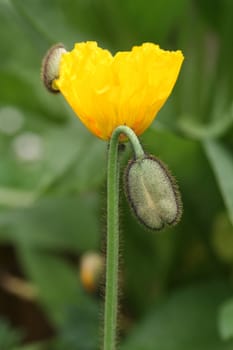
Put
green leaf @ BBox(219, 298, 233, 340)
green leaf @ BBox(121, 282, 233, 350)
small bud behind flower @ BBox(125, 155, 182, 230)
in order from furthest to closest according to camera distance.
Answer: green leaf @ BBox(121, 282, 233, 350), green leaf @ BBox(219, 298, 233, 340), small bud behind flower @ BBox(125, 155, 182, 230)

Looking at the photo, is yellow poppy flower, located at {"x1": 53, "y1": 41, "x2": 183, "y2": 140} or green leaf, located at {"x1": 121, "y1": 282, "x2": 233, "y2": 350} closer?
yellow poppy flower, located at {"x1": 53, "y1": 41, "x2": 183, "y2": 140}

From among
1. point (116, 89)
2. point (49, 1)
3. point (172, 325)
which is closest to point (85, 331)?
point (172, 325)

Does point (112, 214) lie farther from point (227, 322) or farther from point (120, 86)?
point (227, 322)

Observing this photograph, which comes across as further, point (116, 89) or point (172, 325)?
point (172, 325)

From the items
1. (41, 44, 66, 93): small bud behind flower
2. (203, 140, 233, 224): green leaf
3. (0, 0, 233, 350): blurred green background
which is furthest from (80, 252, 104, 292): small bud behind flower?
(41, 44, 66, 93): small bud behind flower

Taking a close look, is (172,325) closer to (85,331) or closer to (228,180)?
(85,331)

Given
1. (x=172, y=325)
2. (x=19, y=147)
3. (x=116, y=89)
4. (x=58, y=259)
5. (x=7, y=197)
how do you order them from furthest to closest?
(x=19, y=147) < (x=58, y=259) < (x=7, y=197) < (x=172, y=325) < (x=116, y=89)

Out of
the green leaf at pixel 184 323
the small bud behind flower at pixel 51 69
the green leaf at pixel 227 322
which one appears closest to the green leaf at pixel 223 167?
the green leaf at pixel 227 322

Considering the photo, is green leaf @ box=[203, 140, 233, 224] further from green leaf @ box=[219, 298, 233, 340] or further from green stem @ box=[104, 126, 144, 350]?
green stem @ box=[104, 126, 144, 350]
